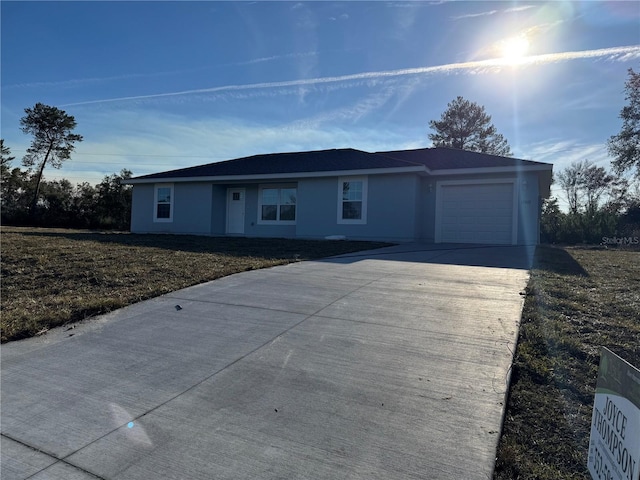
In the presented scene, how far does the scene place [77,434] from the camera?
9.34ft

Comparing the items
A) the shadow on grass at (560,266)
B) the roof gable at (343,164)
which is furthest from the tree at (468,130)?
the shadow on grass at (560,266)

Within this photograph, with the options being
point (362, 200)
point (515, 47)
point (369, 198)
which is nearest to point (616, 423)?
point (515, 47)

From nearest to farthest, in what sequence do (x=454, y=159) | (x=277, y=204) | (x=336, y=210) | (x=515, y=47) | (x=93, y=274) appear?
(x=93, y=274) → (x=515, y=47) → (x=336, y=210) → (x=454, y=159) → (x=277, y=204)

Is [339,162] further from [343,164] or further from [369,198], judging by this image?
[369,198]

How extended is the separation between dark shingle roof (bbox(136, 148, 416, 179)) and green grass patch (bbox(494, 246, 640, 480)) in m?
9.35

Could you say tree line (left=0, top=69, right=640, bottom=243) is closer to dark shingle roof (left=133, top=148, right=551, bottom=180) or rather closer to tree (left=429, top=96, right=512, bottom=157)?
tree (left=429, top=96, right=512, bottom=157)

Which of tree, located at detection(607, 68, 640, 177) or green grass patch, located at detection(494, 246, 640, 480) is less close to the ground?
tree, located at detection(607, 68, 640, 177)

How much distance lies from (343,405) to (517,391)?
1.27 meters

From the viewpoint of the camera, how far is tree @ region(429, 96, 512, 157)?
37094 millimetres

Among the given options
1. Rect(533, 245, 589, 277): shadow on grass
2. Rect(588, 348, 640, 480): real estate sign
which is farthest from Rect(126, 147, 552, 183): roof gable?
Rect(588, 348, 640, 480): real estate sign

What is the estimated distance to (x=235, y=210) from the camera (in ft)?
62.1

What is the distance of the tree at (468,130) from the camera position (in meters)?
37.1

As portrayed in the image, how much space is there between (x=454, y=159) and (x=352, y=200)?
428 centimetres

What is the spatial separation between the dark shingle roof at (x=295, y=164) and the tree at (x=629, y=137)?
772 inches
